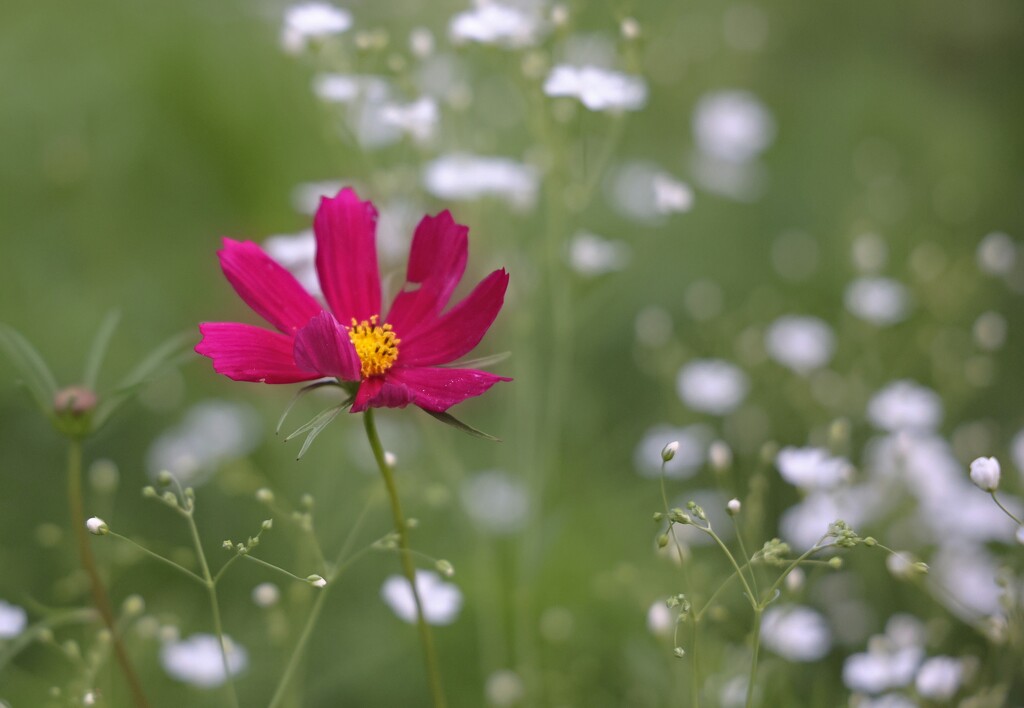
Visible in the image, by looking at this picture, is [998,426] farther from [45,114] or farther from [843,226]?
[45,114]

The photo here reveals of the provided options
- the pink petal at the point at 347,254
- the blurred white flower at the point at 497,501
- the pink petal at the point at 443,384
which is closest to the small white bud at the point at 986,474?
the pink petal at the point at 443,384

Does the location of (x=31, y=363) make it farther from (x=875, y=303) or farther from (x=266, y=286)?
(x=875, y=303)

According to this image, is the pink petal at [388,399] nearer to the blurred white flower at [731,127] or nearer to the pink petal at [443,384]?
the pink petal at [443,384]

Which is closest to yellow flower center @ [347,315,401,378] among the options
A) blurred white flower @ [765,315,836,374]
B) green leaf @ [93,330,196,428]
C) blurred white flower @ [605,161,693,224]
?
green leaf @ [93,330,196,428]

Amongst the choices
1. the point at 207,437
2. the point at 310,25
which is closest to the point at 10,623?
the point at 207,437

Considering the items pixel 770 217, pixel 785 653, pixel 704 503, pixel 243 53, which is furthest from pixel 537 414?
pixel 243 53

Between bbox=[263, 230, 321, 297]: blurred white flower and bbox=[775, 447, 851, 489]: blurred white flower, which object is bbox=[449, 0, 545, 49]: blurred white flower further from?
bbox=[775, 447, 851, 489]: blurred white flower
